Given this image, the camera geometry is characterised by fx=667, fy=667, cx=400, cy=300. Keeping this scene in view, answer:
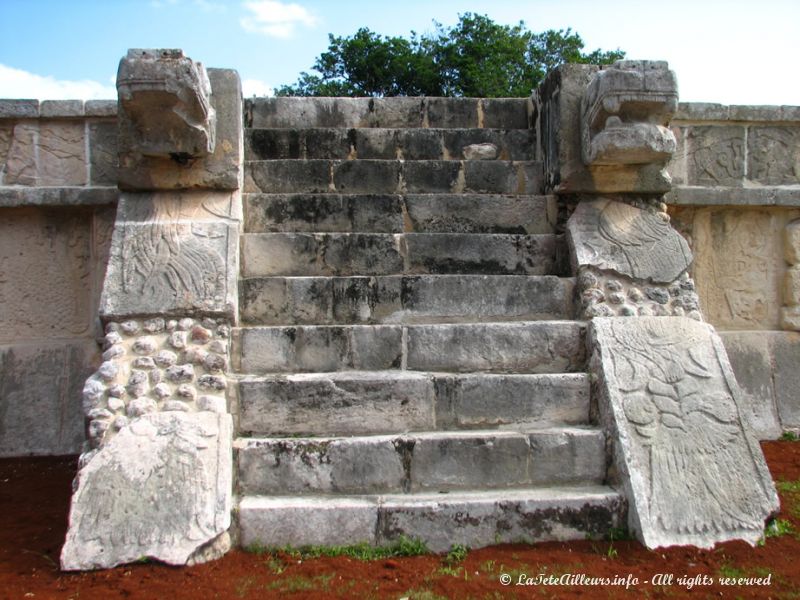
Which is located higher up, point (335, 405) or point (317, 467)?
point (335, 405)

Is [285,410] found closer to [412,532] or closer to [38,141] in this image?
[412,532]

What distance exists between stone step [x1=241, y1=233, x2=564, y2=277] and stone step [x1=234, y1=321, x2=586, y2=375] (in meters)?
0.58

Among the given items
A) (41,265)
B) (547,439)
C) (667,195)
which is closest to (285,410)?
(547,439)

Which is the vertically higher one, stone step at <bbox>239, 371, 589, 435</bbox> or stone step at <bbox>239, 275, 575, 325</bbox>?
stone step at <bbox>239, 275, 575, 325</bbox>

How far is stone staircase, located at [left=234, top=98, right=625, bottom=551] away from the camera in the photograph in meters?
3.14

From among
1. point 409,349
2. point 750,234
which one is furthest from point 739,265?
point 409,349

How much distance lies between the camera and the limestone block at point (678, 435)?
121 inches

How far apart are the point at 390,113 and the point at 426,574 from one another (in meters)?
3.69

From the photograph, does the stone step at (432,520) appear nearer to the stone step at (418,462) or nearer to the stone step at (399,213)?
the stone step at (418,462)

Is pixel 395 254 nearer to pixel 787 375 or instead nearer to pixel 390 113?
pixel 390 113

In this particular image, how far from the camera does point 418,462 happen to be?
130 inches

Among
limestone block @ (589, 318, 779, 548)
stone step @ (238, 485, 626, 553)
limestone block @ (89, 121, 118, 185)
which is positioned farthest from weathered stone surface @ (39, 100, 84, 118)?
limestone block @ (589, 318, 779, 548)

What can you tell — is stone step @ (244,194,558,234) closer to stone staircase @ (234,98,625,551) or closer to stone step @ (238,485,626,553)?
stone staircase @ (234,98,625,551)

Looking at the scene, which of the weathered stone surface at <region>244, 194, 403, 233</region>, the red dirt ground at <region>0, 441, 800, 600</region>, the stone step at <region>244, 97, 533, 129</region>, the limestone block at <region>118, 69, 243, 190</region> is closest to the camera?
the red dirt ground at <region>0, 441, 800, 600</region>
